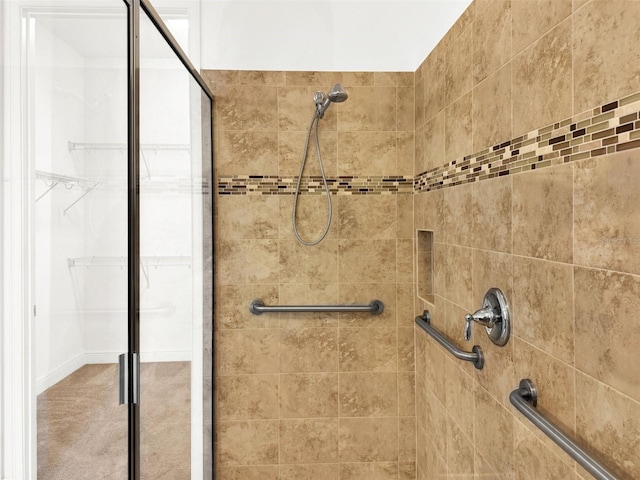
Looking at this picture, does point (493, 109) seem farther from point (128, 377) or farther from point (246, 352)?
point (246, 352)

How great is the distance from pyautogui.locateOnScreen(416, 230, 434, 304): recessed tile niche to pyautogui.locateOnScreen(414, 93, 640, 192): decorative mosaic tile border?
0.55 metres

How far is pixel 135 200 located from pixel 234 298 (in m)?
0.97

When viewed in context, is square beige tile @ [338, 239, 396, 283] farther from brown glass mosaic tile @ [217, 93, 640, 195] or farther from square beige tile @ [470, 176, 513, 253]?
square beige tile @ [470, 176, 513, 253]

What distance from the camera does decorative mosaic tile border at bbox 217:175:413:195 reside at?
1.95 meters

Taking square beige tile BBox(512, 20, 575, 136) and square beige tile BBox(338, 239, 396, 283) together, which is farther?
square beige tile BBox(338, 239, 396, 283)

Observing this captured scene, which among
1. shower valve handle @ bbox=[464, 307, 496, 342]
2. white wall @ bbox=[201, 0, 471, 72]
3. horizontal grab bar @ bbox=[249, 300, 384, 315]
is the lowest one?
horizontal grab bar @ bbox=[249, 300, 384, 315]

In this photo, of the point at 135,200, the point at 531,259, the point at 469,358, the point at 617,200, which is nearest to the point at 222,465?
the point at 469,358

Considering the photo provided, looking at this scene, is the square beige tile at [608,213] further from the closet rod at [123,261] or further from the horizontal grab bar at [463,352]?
the closet rod at [123,261]

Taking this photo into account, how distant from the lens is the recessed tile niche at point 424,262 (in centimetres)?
194

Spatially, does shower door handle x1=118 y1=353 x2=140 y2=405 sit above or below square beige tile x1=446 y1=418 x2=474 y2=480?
above

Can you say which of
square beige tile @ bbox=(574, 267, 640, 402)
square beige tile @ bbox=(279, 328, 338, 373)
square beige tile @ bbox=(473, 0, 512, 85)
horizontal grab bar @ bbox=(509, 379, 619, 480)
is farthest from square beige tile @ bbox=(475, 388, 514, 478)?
square beige tile @ bbox=(473, 0, 512, 85)

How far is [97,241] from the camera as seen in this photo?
904 mm

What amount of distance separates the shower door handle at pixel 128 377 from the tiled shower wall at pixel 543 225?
1038 millimetres

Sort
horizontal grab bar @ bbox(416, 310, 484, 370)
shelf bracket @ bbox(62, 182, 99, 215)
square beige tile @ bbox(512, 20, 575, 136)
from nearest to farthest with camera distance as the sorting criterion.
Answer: shelf bracket @ bbox(62, 182, 99, 215), square beige tile @ bbox(512, 20, 575, 136), horizontal grab bar @ bbox(416, 310, 484, 370)
